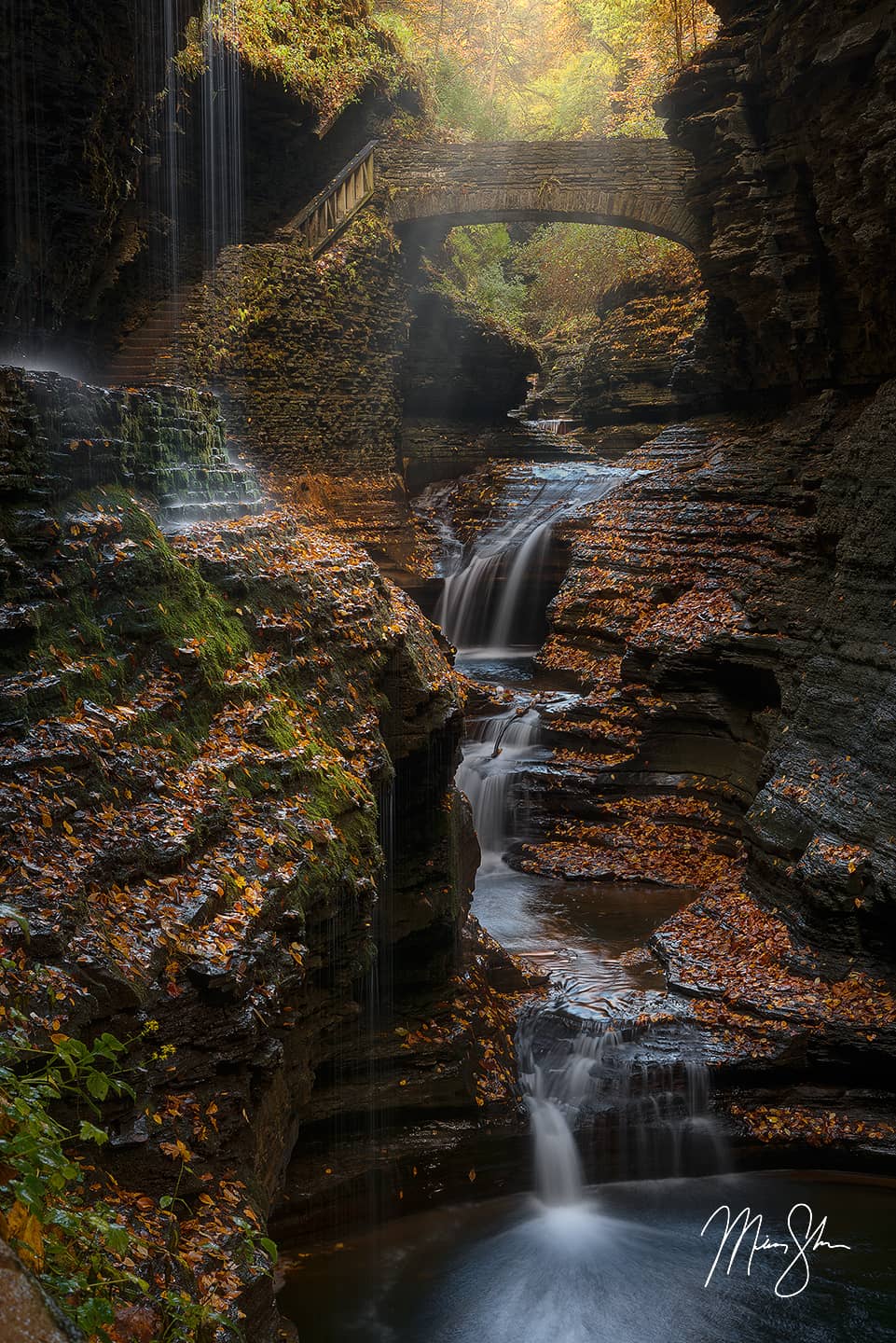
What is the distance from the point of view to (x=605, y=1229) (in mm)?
6785

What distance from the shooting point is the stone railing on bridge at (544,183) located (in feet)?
57.4

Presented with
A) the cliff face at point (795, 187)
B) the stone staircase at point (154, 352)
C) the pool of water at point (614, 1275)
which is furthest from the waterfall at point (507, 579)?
the pool of water at point (614, 1275)

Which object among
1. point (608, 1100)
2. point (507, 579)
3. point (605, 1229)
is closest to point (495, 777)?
point (507, 579)

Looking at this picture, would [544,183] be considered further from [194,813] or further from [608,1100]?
Result: [194,813]

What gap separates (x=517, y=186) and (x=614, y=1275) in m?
17.5

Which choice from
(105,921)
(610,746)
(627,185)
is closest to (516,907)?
(610,746)

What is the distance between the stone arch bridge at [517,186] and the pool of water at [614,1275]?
14763mm

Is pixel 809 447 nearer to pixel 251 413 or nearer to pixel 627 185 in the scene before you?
pixel 627 185

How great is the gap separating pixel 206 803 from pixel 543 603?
39.6 ft

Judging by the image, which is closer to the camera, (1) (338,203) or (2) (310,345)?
(2) (310,345)

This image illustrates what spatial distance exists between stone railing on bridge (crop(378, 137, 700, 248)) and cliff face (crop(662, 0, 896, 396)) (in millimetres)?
2810

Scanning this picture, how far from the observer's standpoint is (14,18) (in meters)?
7.11
